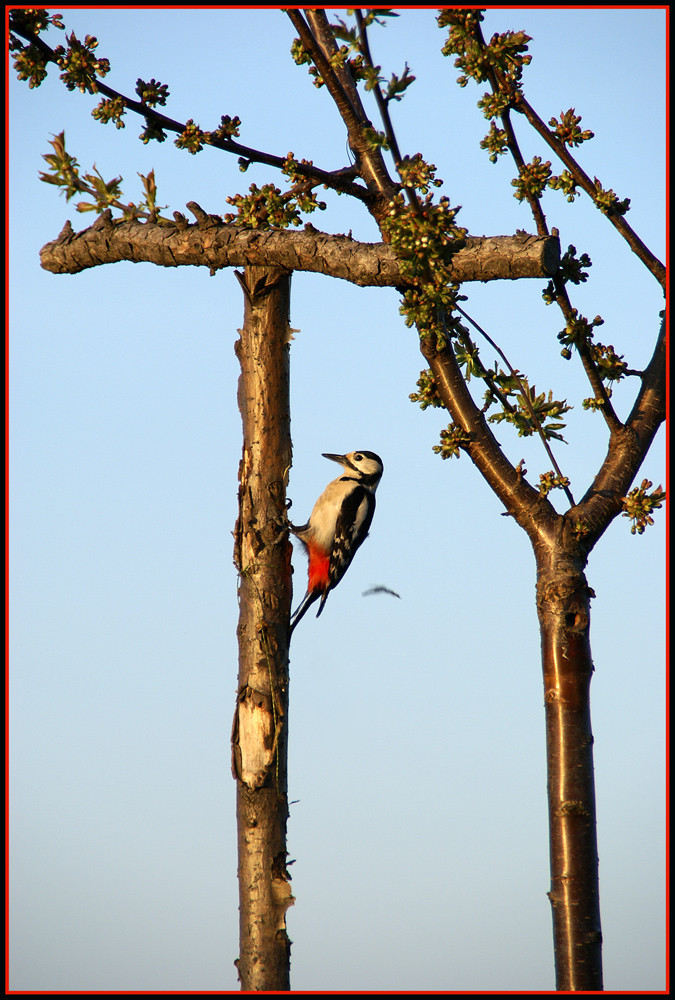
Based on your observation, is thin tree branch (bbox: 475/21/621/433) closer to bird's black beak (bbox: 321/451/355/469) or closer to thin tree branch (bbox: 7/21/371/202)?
thin tree branch (bbox: 7/21/371/202)

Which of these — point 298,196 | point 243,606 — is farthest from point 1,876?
point 298,196

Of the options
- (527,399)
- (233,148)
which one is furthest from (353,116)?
(527,399)

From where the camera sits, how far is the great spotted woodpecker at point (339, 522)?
18.2 ft

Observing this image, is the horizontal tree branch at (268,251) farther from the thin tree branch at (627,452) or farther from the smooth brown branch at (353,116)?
the thin tree branch at (627,452)

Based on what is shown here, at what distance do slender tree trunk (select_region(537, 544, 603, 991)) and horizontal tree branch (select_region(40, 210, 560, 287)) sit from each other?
1336 mm

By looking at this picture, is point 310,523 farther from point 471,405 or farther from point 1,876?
point 1,876

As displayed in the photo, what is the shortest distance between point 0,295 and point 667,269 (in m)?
3.43

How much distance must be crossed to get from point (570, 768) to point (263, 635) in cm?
154

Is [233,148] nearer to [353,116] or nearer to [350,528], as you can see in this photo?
[353,116]

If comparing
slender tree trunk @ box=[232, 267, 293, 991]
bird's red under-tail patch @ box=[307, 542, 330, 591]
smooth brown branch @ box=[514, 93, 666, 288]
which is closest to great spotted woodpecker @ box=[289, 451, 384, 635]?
bird's red under-tail patch @ box=[307, 542, 330, 591]

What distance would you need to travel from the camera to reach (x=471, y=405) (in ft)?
14.2

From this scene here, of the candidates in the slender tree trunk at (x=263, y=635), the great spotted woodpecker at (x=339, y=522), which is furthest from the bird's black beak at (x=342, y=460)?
the slender tree trunk at (x=263, y=635)

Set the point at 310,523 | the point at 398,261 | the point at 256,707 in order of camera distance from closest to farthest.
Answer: the point at 398,261, the point at 256,707, the point at 310,523

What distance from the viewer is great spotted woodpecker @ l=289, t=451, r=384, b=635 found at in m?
5.54
